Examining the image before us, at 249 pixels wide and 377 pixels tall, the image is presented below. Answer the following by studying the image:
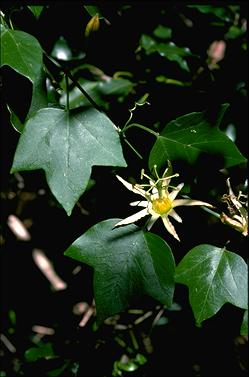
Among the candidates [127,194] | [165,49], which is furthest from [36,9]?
[127,194]

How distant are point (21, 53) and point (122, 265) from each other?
0.51 meters

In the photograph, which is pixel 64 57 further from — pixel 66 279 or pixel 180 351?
pixel 180 351

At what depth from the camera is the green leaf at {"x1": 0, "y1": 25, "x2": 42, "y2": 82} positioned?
978 millimetres

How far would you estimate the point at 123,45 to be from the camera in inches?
60.4

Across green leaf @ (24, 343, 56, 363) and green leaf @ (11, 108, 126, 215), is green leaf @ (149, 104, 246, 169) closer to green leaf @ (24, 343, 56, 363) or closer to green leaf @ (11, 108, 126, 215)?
green leaf @ (11, 108, 126, 215)

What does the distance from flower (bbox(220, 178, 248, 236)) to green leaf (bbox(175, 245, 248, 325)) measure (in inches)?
2.8

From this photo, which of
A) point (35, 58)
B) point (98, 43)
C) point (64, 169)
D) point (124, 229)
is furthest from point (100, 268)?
point (98, 43)

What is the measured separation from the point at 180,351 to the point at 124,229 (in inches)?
36.4

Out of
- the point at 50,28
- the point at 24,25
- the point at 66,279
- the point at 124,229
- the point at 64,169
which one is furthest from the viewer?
the point at 66,279

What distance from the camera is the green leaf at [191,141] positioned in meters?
1.09

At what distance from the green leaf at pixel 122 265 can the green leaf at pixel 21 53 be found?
0.37 m

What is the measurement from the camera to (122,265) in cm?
107

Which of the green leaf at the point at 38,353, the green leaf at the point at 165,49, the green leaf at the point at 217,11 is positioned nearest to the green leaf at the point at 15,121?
the green leaf at the point at 165,49

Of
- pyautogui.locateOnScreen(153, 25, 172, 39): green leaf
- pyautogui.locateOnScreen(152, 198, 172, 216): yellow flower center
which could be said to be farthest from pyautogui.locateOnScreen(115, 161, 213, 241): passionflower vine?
pyautogui.locateOnScreen(153, 25, 172, 39): green leaf
